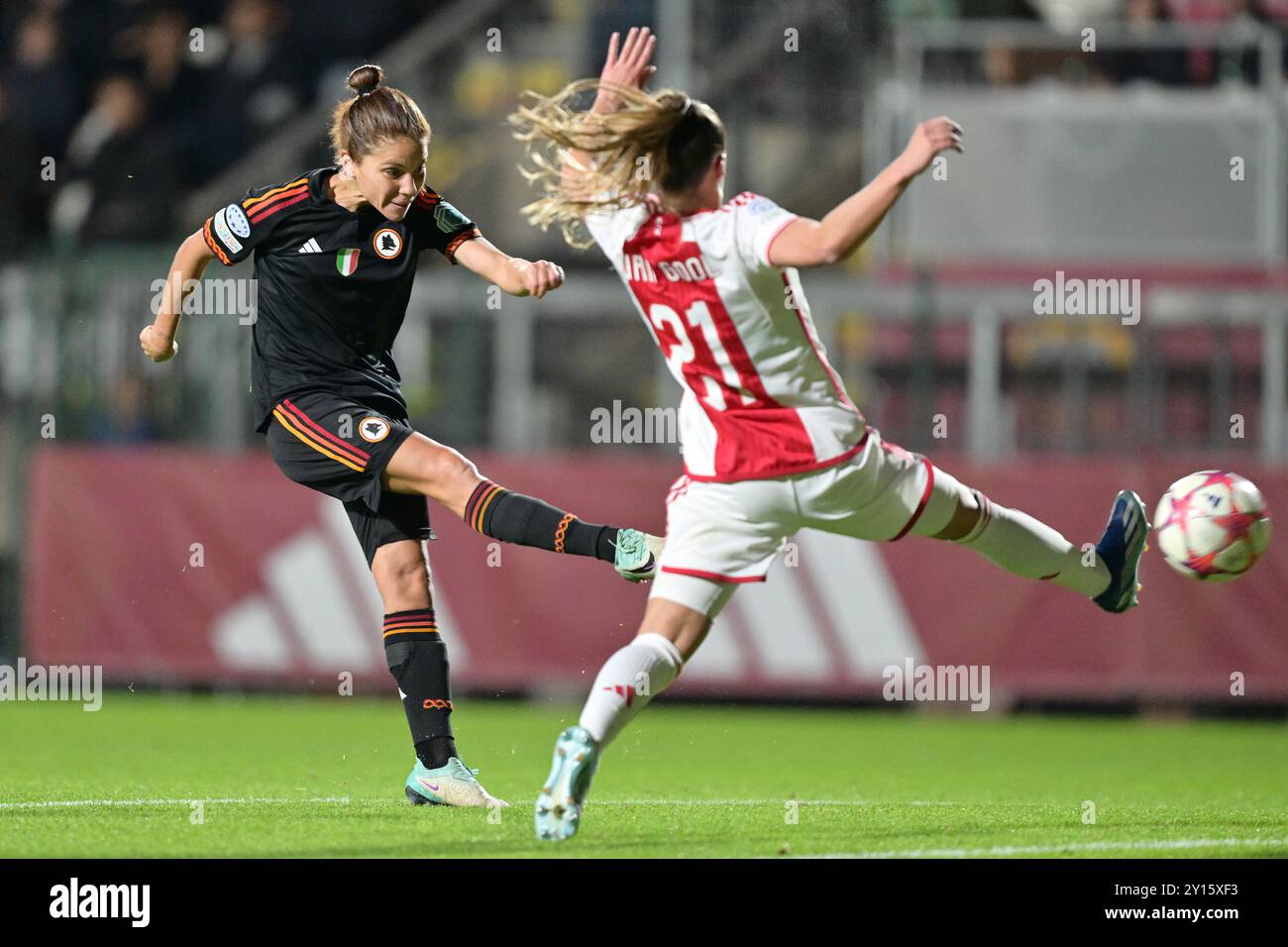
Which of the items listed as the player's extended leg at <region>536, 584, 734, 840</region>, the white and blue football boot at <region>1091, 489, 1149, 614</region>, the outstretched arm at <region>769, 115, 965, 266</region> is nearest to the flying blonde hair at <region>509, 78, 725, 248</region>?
the outstretched arm at <region>769, 115, 965, 266</region>

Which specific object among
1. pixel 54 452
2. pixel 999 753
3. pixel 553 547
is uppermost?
pixel 54 452

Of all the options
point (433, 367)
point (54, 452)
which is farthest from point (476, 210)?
point (54, 452)

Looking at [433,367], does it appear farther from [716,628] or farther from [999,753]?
[999,753]

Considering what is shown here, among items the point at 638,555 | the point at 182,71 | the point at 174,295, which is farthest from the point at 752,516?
the point at 182,71

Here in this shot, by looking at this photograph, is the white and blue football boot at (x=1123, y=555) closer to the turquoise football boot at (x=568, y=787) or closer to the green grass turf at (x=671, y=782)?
the green grass turf at (x=671, y=782)

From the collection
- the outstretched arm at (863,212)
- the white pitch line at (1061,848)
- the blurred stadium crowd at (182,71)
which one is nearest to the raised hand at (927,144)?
the outstretched arm at (863,212)

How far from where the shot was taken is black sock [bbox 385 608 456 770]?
657 centimetres

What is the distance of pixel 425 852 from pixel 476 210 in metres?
9.58

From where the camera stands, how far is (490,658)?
12.0 m

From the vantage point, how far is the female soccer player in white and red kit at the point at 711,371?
17.9ft

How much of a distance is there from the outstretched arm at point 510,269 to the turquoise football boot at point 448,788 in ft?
5.12

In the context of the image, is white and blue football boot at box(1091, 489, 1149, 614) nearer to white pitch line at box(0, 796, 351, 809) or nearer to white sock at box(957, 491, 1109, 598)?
white sock at box(957, 491, 1109, 598)

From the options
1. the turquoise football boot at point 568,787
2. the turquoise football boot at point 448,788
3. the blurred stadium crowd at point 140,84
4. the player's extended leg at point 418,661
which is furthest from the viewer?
the blurred stadium crowd at point 140,84

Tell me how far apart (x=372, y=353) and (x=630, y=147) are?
1.50m
